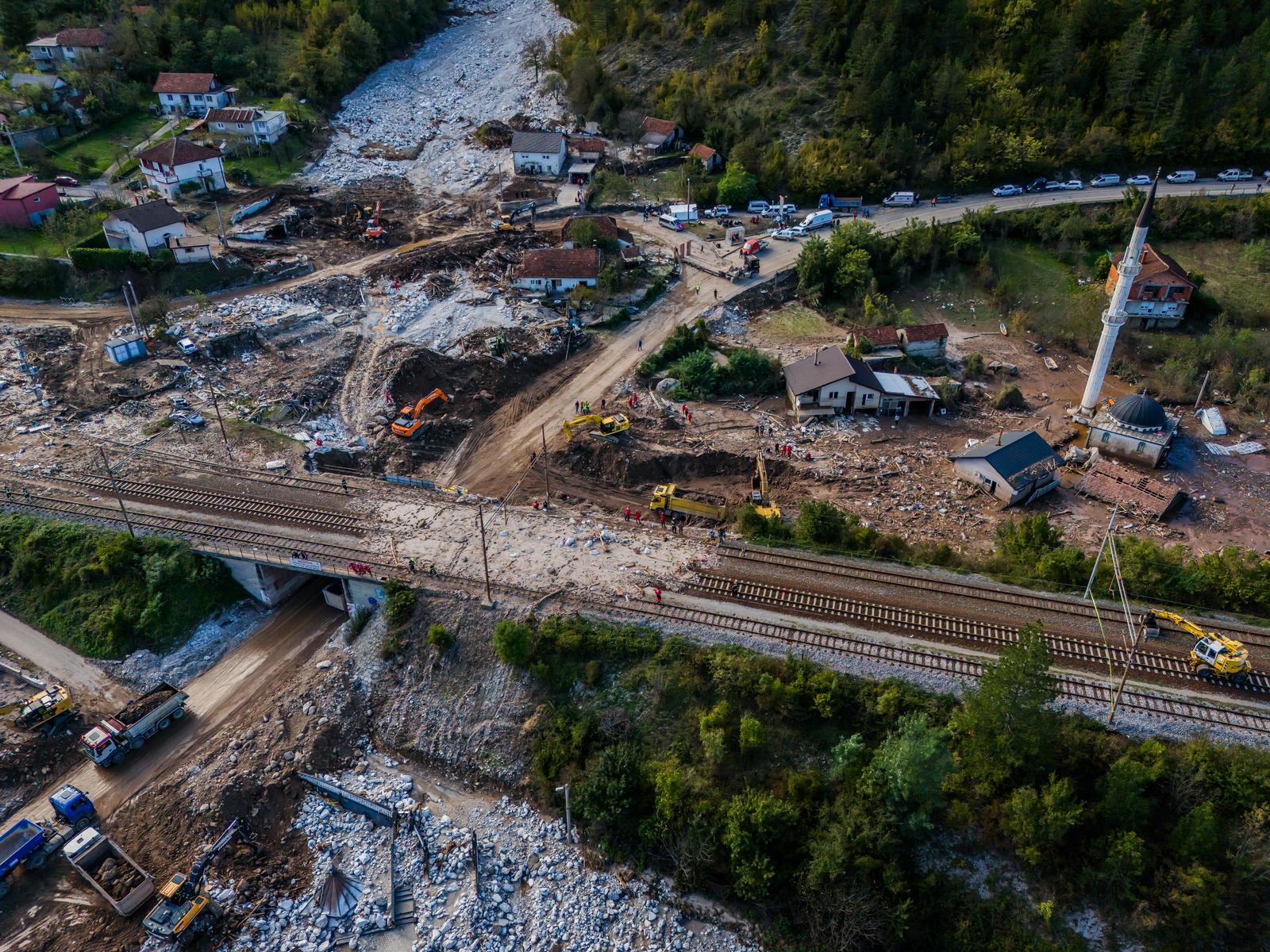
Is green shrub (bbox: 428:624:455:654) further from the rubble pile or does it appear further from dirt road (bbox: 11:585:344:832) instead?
the rubble pile

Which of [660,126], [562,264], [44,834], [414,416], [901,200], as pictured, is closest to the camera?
[44,834]

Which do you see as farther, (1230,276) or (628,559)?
(1230,276)

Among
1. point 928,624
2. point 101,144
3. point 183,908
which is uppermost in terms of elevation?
point 101,144

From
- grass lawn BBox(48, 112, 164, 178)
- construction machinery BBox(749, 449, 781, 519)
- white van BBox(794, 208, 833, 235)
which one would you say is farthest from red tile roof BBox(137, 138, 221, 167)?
construction machinery BBox(749, 449, 781, 519)

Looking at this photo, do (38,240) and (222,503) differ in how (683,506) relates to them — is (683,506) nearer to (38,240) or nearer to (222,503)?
(222,503)

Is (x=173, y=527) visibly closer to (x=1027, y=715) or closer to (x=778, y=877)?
(x=778, y=877)

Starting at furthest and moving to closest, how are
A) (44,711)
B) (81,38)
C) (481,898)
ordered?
(81,38) < (44,711) < (481,898)

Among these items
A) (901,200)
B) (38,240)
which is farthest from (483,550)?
(901,200)

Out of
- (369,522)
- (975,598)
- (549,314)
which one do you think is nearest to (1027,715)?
(975,598)
